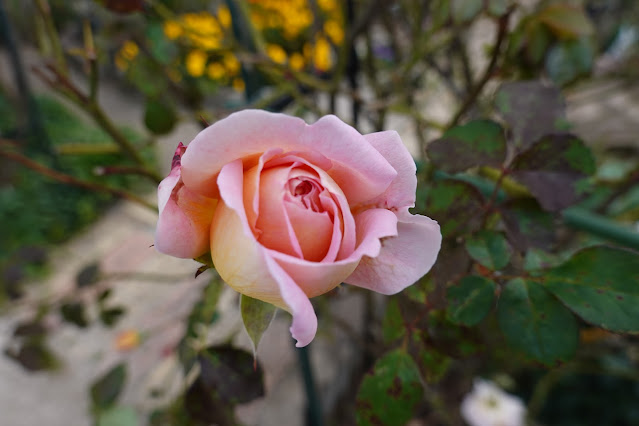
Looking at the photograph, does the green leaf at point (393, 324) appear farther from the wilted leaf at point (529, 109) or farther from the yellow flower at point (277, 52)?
the yellow flower at point (277, 52)

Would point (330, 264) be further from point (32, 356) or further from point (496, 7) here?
point (32, 356)

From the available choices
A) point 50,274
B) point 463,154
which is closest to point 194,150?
point 463,154

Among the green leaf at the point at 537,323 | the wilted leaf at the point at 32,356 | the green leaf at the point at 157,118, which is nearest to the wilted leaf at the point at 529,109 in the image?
the green leaf at the point at 537,323

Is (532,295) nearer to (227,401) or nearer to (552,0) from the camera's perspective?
(227,401)

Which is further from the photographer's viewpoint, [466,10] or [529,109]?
[466,10]

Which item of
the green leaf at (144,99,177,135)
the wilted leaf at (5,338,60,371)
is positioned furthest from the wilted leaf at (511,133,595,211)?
the wilted leaf at (5,338,60,371)

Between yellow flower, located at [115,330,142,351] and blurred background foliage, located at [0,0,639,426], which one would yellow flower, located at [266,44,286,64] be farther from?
yellow flower, located at [115,330,142,351]

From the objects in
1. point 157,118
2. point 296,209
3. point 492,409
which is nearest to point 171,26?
point 157,118
